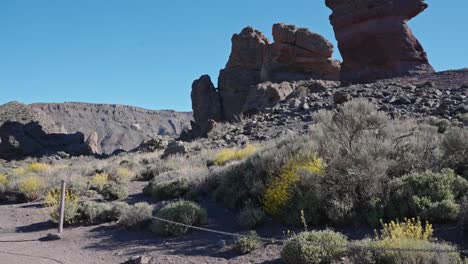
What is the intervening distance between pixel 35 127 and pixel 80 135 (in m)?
5.39

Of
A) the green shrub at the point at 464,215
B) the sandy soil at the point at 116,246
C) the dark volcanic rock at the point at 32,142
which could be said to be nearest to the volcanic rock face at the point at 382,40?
the sandy soil at the point at 116,246

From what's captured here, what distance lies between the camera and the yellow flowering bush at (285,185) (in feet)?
29.2

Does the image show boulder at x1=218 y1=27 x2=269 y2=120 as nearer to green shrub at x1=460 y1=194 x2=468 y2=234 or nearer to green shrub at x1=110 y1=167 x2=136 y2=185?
green shrub at x1=110 y1=167 x2=136 y2=185

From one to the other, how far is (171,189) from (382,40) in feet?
75.3

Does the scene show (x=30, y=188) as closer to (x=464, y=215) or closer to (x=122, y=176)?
(x=122, y=176)

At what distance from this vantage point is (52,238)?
31.1 feet

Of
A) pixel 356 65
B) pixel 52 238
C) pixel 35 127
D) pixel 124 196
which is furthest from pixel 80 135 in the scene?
pixel 52 238

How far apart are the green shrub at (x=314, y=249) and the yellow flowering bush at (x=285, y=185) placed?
244 cm

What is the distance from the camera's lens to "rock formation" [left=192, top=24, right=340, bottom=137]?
37.5m

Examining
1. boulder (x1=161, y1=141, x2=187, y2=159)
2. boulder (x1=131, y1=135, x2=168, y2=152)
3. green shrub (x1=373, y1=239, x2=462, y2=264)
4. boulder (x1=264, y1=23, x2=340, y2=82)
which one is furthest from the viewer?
boulder (x1=264, y1=23, x2=340, y2=82)

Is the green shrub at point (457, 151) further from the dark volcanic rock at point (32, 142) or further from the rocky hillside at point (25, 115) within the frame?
the rocky hillside at point (25, 115)

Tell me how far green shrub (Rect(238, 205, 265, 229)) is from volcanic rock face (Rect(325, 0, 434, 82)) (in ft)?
79.0

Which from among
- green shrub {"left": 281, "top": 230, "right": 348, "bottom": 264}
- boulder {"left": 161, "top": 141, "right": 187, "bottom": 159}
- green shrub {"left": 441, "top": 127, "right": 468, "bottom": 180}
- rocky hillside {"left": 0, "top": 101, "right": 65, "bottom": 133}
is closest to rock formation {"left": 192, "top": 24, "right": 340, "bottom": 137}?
boulder {"left": 161, "top": 141, "right": 187, "bottom": 159}

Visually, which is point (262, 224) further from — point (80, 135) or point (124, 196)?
point (80, 135)
